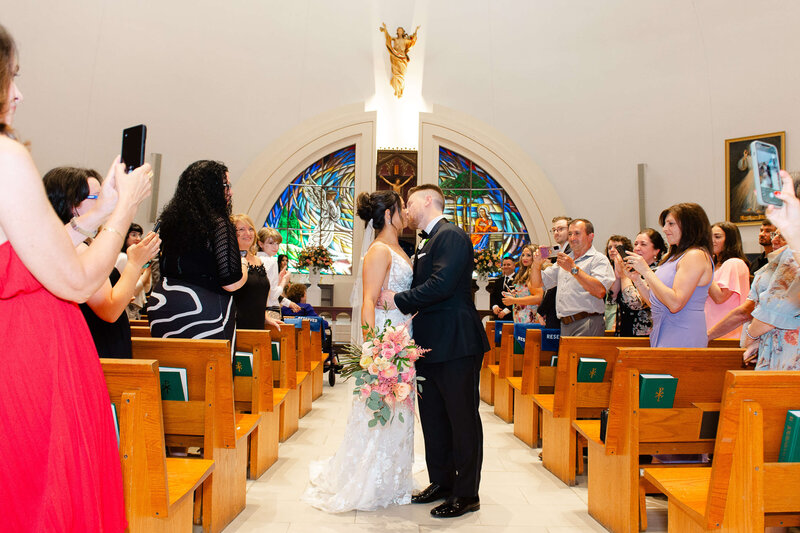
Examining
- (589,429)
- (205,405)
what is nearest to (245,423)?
(205,405)

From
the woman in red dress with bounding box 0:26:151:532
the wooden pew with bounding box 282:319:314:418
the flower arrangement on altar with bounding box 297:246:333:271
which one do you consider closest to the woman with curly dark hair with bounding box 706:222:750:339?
the wooden pew with bounding box 282:319:314:418

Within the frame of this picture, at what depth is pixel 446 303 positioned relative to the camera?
9.78 ft

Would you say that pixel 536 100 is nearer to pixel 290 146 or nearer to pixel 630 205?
pixel 630 205

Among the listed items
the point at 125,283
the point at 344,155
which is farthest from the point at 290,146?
the point at 125,283

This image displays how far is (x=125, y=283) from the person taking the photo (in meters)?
1.98

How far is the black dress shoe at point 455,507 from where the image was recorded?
291 centimetres

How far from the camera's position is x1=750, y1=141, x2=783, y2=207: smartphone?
5.48 ft

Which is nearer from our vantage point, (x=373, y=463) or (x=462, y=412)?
(x=462, y=412)

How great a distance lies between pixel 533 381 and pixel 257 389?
1.97m

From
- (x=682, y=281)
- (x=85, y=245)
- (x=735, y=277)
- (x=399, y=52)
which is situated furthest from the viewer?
(x=399, y=52)

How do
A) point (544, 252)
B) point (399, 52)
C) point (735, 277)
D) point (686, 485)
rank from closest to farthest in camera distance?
point (686, 485)
point (735, 277)
point (544, 252)
point (399, 52)

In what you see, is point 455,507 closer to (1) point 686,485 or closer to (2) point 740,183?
(1) point 686,485

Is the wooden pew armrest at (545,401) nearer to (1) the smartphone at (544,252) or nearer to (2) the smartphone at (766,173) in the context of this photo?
(1) the smartphone at (544,252)

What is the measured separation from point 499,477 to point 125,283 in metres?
2.64
